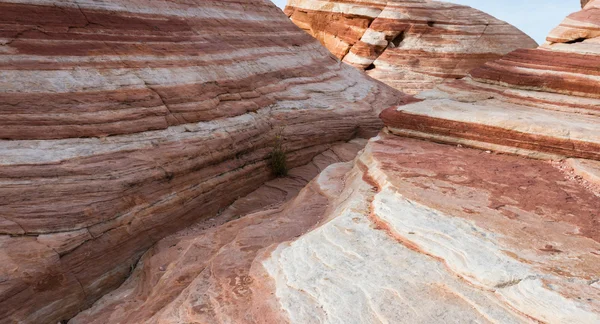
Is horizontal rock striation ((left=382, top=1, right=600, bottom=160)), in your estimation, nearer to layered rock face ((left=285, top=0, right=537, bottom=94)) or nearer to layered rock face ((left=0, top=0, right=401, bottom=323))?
layered rock face ((left=0, top=0, right=401, bottom=323))

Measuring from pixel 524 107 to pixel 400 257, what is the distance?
4.45 meters

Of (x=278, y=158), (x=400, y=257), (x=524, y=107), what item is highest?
(x=524, y=107)

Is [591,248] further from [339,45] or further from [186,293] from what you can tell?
[339,45]

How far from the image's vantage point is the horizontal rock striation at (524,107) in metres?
6.18

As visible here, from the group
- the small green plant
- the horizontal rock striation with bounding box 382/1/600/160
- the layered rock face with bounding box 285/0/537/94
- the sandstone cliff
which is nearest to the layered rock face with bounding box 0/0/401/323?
the small green plant

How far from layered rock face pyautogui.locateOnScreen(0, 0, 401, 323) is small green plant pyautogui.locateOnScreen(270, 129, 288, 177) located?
130mm

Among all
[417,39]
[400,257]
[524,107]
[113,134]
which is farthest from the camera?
[417,39]

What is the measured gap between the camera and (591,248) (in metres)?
3.98

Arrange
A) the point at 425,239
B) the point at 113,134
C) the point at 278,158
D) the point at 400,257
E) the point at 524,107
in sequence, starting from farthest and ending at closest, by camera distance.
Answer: the point at 278,158 → the point at 524,107 → the point at 113,134 → the point at 425,239 → the point at 400,257

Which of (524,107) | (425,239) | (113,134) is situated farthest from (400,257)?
(524,107)

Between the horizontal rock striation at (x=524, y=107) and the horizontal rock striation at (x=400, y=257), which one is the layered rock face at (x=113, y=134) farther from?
the horizontal rock striation at (x=524, y=107)

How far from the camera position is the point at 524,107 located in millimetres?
7355

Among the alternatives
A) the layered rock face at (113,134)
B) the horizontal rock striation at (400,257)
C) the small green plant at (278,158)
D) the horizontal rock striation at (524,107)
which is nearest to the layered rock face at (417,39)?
the horizontal rock striation at (524,107)

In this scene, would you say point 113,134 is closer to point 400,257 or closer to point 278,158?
point 278,158
